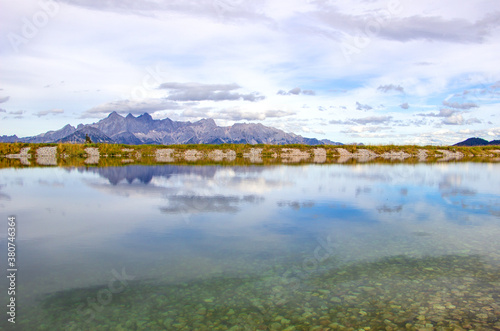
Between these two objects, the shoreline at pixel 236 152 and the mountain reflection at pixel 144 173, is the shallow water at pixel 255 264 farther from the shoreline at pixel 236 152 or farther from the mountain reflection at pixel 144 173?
the shoreline at pixel 236 152

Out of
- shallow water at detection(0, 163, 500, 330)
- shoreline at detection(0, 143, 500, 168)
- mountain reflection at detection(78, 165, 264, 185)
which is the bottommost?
shallow water at detection(0, 163, 500, 330)

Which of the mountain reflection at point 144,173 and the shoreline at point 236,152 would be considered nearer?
the mountain reflection at point 144,173

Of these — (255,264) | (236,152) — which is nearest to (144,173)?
(255,264)

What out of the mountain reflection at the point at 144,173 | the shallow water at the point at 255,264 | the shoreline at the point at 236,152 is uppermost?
the shoreline at the point at 236,152

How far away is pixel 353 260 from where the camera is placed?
1233 centimetres

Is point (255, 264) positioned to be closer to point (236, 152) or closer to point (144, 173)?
point (144, 173)

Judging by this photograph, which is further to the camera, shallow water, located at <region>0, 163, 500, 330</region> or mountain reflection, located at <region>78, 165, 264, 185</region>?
mountain reflection, located at <region>78, 165, 264, 185</region>

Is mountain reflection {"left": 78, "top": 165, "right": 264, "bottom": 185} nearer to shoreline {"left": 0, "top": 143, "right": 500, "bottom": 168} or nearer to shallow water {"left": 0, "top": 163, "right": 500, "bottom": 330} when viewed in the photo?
shallow water {"left": 0, "top": 163, "right": 500, "bottom": 330}

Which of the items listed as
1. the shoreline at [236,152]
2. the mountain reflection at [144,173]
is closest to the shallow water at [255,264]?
the mountain reflection at [144,173]

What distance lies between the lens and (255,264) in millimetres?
11945

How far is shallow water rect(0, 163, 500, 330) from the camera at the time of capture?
861cm

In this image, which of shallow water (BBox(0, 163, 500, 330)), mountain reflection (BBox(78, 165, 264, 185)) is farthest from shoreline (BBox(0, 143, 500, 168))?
Answer: shallow water (BBox(0, 163, 500, 330))

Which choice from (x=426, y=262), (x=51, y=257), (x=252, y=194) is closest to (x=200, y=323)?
(x=51, y=257)

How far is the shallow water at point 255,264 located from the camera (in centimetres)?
861
